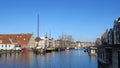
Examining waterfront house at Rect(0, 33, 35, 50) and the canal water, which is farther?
waterfront house at Rect(0, 33, 35, 50)

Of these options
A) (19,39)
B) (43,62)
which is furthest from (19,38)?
(43,62)

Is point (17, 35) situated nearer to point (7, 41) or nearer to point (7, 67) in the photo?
point (7, 41)

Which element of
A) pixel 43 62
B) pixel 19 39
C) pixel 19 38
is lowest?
pixel 43 62

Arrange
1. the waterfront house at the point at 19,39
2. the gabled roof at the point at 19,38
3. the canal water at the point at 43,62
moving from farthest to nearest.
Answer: the gabled roof at the point at 19,38
the waterfront house at the point at 19,39
the canal water at the point at 43,62

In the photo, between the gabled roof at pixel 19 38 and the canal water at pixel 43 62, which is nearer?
the canal water at pixel 43 62

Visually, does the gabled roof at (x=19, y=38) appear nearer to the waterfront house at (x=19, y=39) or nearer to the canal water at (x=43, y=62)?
the waterfront house at (x=19, y=39)

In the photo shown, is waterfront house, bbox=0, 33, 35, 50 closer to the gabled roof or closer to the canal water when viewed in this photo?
the gabled roof

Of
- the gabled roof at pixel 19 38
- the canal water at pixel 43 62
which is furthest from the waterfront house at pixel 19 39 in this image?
the canal water at pixel 43 62

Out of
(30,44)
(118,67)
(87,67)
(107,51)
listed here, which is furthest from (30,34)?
(118,67)

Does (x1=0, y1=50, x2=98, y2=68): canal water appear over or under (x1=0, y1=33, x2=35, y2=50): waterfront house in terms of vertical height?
under

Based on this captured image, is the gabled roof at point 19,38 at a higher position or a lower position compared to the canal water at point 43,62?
higher

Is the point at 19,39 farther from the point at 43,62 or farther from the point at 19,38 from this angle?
the point at 43,62

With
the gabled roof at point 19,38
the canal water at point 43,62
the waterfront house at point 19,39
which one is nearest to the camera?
the canal water at point 43,62

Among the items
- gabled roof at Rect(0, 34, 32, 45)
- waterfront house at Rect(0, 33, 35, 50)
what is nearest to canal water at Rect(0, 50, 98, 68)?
waterfront house at Rect(0, 33, 35, 50)
